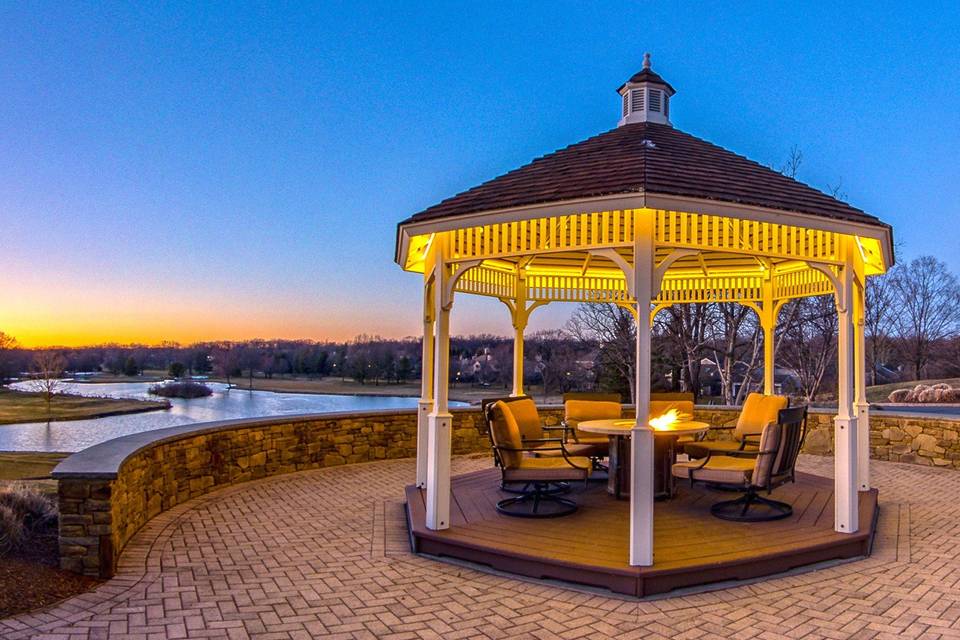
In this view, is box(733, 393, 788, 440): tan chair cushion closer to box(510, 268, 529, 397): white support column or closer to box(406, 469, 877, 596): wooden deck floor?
box(406, 469, 877, 596): wooden deck floor

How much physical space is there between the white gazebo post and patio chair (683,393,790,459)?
8.90 ft

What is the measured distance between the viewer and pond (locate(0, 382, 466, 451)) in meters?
20.4

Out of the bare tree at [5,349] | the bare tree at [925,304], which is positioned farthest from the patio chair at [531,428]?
the bare tree at [925,304]

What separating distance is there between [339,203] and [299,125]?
12.6 feet

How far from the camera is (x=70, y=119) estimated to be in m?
12.0

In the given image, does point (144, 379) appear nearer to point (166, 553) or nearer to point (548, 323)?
point (548, 323)

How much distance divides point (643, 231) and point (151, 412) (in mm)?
31516

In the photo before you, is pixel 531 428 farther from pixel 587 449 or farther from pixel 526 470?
pixel 526 470

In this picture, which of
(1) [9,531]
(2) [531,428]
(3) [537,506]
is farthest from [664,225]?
(1) [9,531]

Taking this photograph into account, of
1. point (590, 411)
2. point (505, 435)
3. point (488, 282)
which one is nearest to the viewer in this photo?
point (505, 435)

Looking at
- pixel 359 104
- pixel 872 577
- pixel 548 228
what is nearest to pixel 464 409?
pixel 548 228

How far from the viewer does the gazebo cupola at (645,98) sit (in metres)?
7.04

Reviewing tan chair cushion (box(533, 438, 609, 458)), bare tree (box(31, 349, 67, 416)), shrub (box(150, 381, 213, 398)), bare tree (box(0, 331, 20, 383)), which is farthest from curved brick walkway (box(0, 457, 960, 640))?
shrub (box(150, 381, 213, 398))

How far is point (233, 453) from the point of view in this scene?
7.22m
